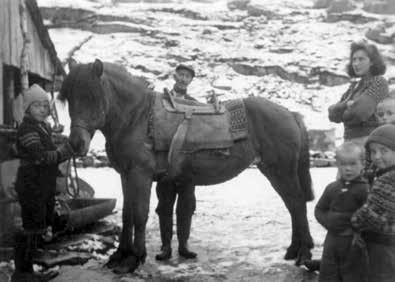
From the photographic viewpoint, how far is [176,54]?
34969 millimetres

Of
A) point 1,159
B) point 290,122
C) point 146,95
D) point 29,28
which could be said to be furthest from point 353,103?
point 29,28

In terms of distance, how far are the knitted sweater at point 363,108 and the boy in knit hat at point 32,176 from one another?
236 cm

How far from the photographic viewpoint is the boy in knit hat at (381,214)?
2.47 m

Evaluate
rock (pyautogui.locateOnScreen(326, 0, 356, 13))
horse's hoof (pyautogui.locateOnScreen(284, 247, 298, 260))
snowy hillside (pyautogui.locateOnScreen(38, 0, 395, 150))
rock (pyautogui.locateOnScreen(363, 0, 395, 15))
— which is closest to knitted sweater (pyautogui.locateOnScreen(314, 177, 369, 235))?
horse's hoof (pyautogui.locateOnScreen(284, 247, 298, 260))

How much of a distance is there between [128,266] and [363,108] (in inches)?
96.5

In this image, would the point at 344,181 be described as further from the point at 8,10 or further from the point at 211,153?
the point at 8,10

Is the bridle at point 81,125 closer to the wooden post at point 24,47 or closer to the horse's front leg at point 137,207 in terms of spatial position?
the horse's front leg at point 137,207

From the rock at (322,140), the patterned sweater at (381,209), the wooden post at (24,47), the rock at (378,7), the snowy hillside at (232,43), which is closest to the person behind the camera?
the patterned sweater at (381,209)

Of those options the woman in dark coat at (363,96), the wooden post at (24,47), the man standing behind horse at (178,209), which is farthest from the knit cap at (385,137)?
the wooden post at (24,47)

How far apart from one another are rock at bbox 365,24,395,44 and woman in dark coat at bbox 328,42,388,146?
117 feet

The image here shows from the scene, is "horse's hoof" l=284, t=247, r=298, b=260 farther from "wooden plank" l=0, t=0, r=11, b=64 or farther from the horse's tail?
"wooden plank" l=0, t=0, r=11, b=64

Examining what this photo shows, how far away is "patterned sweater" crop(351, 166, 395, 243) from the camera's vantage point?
2463mm

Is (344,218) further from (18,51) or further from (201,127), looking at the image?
(18,51)

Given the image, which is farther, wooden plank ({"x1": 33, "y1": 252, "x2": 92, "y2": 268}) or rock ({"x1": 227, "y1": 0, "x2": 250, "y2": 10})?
rock ({"x1": 227, "y1": 0, "x2": 250, "y2": 10})
